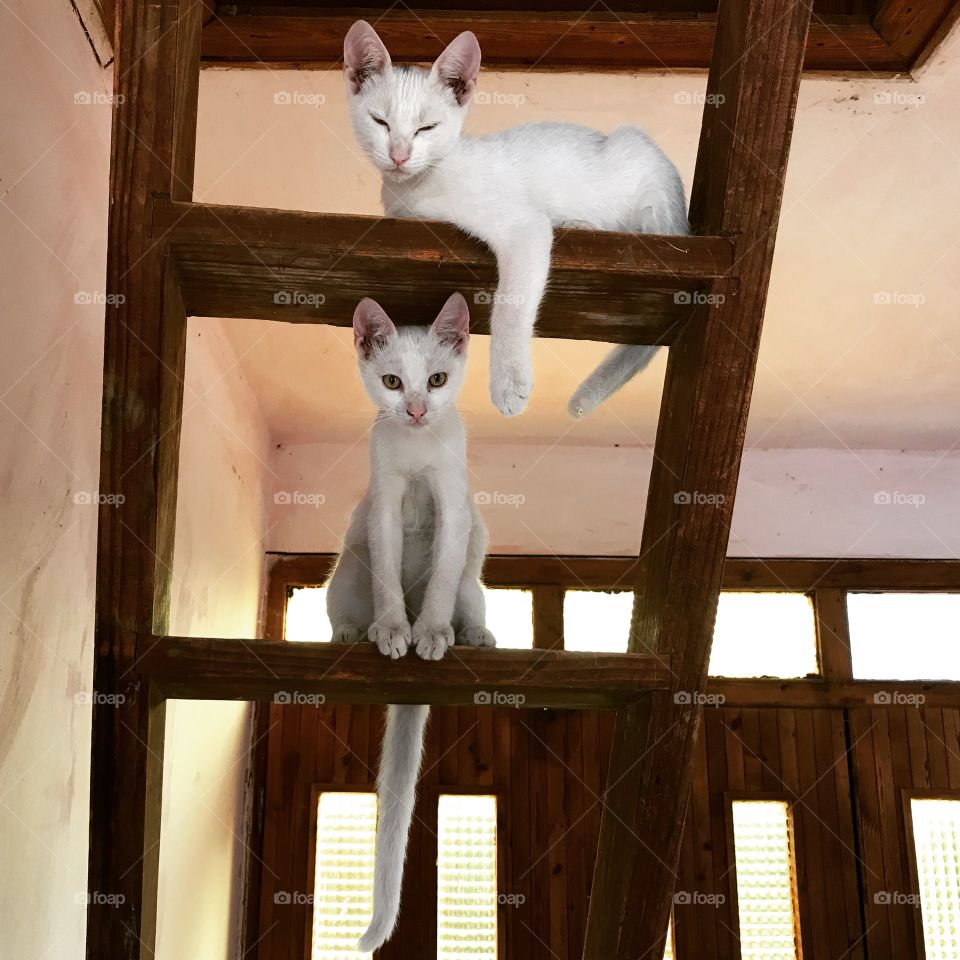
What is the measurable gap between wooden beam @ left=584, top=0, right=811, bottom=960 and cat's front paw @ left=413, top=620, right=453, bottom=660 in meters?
0.24

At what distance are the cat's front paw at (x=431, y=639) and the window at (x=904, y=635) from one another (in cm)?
233

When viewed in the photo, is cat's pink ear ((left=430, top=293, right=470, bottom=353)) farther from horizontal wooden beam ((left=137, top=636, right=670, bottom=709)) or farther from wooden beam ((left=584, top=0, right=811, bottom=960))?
horizontal wooden beam ((left=137, top=636, right=670, bottom=709))

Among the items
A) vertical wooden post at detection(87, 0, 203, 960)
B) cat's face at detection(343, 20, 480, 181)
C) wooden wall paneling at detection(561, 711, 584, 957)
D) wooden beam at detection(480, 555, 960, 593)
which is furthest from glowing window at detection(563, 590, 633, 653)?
vertical wooden post at detection(87, 0, 203, 960)

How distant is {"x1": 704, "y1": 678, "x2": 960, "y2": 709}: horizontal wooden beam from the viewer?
10.4 ft

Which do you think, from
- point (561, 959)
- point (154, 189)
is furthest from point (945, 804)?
point (154, 189)

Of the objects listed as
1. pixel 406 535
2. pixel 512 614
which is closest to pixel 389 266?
pixel 406 535

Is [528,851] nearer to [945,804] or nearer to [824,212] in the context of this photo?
[945,804]

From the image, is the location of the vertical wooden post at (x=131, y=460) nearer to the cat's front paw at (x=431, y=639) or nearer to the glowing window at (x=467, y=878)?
the cat's front paw at (x=431, y=639)

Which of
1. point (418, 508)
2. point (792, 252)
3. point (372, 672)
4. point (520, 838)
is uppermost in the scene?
point (792, 252)

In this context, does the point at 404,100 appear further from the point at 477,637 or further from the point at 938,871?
the point at 938,871

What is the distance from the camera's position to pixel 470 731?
314 centimetres

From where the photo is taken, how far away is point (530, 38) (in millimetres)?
2021

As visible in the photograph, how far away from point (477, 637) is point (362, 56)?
79 centimetres

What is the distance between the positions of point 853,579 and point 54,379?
2.59 meters
